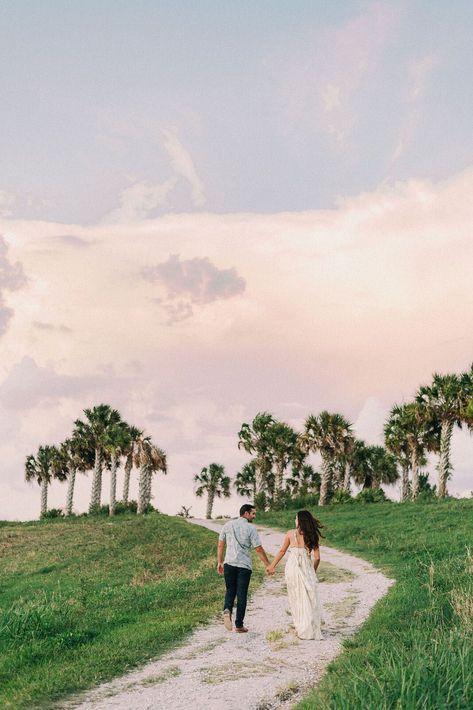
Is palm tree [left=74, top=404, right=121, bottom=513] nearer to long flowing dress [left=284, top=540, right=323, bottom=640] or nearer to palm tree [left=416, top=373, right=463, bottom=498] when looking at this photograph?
palm tree [left=416, top=373, right=463, bottom=498]

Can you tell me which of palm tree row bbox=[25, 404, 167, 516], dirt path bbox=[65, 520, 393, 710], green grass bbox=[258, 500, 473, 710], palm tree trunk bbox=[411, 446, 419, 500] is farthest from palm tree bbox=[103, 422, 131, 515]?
dirt path bbox=[65, 520, 393, 710]

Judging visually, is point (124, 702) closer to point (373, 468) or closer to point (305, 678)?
point (305, 678)

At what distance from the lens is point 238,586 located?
483 inches

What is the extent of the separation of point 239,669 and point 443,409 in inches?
2290

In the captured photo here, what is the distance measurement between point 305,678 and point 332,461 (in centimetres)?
6890

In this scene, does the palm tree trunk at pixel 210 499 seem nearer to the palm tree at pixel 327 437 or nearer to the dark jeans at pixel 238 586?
the palm tree at pixel 327 437

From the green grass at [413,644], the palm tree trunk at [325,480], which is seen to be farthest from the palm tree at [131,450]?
the green grass at [413,644]

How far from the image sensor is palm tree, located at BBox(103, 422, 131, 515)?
74.2 meters

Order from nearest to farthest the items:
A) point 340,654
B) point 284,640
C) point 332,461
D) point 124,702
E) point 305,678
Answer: point 124,702
point 305,678
point 340,654
point 284,640
point 332,461

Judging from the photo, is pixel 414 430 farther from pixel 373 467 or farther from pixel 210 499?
pixel 210 499

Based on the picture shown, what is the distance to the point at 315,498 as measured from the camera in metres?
76.8

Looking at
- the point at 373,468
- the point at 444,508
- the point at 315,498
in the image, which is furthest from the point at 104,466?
the point at 444,508

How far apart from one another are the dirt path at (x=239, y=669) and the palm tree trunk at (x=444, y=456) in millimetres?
48040

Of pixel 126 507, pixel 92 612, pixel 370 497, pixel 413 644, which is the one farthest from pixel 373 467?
pixel 413 644
